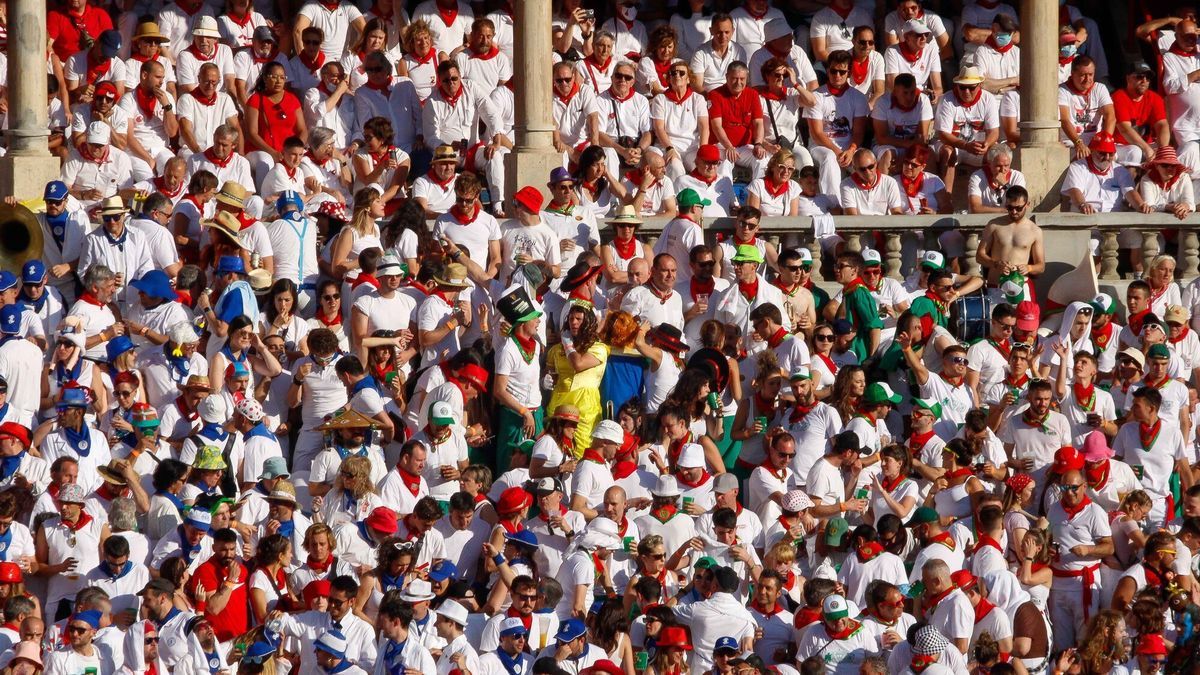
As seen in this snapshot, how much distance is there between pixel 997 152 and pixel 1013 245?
1.14m

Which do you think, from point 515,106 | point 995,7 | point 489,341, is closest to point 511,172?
point 515,106

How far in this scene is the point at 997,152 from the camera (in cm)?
2794

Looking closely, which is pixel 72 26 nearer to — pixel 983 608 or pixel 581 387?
pixel 581 387

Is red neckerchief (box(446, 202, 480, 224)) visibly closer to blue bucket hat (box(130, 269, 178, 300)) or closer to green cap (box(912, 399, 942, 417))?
blue bucket hat (box(130, 269, 178, 300))

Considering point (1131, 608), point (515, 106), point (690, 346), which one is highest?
point (515, 106)

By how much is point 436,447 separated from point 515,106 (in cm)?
464

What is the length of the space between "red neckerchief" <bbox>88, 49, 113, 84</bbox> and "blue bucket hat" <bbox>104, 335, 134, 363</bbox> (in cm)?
Result: 396

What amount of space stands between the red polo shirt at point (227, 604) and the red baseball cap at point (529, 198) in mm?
4678

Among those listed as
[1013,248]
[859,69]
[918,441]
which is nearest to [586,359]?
[918,441]

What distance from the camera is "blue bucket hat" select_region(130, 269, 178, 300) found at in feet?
82.8

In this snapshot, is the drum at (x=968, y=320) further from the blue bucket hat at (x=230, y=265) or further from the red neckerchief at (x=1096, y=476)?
the blue bucket hat at (x=230, y=265)

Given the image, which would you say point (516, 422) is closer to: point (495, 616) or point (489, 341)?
point (489, 341)

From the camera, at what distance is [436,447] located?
24.6 meters

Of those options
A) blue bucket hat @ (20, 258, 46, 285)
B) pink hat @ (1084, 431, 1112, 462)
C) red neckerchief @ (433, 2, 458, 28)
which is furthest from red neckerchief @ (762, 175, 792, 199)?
blue bucket hat @ (20, 258, 46, 285)
